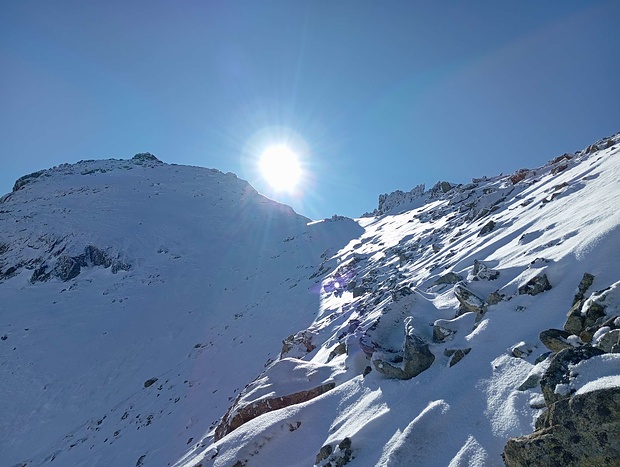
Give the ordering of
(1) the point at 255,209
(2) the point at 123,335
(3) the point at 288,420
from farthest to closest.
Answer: (1) the point at 255,209, (2) the point at 123,335, (3) the point at 288,420

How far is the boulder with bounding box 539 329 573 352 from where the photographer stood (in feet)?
15.1

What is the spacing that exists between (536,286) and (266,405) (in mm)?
6112

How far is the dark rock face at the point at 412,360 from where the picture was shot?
6207mm

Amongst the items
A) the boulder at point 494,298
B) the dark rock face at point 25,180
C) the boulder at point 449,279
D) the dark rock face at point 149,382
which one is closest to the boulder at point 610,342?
the boulder at point 494,298

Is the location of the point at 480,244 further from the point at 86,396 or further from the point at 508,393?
the point at 86,396

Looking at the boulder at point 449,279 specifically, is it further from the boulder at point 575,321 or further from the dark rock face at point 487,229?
the boulder at point 575,321

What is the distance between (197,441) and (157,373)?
1066cm

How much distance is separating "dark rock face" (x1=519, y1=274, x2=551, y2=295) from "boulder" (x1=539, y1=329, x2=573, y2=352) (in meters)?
1.28

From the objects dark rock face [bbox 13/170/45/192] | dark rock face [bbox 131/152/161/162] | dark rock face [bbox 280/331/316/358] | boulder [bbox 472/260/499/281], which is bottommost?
boulder [bbox 472/260/499/281]

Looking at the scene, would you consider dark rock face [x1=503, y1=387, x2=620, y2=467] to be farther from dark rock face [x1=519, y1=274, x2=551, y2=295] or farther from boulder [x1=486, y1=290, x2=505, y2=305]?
boulder [x1=486, y1=290, x2=505, y2=305]

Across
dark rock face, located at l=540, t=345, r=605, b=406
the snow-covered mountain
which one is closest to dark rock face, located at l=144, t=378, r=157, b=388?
the snow-covered mountain

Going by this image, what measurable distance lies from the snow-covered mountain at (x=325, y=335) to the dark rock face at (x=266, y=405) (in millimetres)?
44

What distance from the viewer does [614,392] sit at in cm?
328

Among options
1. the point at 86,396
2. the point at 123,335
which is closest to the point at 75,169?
the point at 123,335
